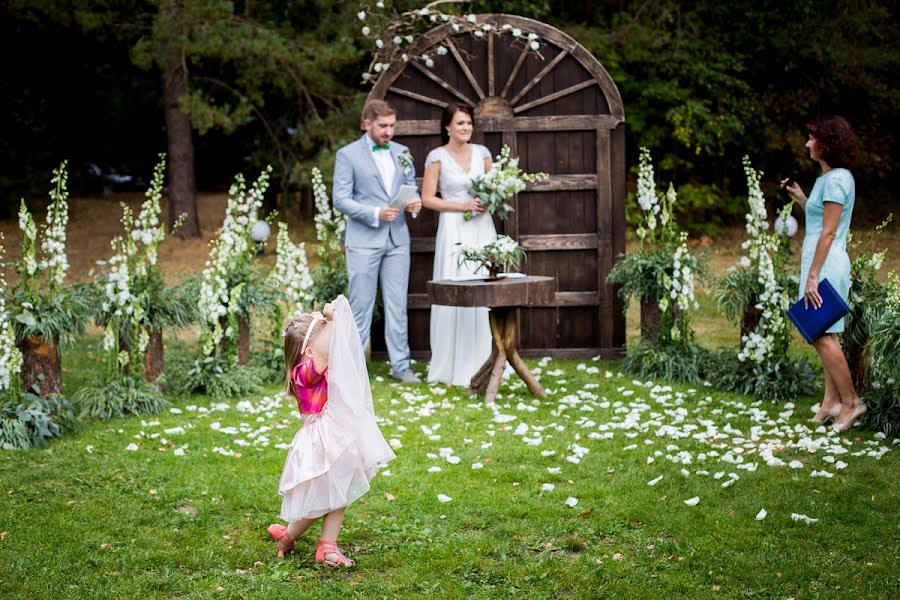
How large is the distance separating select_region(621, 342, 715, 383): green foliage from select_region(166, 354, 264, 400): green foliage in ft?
9.49

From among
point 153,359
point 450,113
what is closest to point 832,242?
point 450,113

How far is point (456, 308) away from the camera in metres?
7.59

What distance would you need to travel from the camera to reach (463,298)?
260 inches

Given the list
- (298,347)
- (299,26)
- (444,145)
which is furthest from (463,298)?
(299,26)

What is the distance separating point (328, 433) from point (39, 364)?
307 cm

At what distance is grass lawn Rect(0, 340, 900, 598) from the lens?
3.83 meters

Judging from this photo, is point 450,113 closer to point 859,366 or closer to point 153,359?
point 153,359

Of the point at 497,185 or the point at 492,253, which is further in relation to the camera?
the point at 497,185

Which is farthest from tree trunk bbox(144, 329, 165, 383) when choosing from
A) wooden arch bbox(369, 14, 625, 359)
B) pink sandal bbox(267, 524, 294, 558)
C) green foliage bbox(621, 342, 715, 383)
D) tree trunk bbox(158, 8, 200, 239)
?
tree trunk bbox(158, 8, 200, 239)

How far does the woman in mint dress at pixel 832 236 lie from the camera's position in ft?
18.4

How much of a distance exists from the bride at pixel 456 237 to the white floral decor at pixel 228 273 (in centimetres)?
132

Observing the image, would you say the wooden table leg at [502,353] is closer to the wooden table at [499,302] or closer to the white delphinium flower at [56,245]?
the wooden table at [499,302]

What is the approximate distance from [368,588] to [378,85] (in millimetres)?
5376

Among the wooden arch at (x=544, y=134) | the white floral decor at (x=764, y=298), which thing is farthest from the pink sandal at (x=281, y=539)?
the wooden arch at (x=544, y=134)
